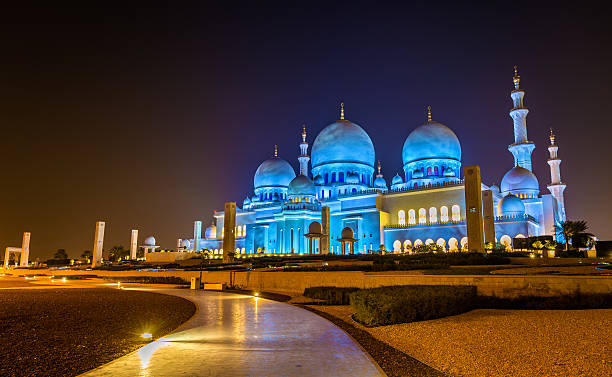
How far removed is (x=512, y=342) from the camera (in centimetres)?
788

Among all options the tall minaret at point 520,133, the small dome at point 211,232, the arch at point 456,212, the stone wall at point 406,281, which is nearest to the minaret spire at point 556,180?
the tall minaret at point 520,133

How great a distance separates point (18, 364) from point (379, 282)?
11678 millimetres

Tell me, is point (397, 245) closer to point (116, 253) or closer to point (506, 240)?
point (506, 240)

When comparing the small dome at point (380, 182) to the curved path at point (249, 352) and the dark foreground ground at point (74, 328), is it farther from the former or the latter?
the curved path at point (249, 352)

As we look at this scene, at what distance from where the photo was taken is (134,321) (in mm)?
10211

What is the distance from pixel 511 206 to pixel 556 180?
45.1ft

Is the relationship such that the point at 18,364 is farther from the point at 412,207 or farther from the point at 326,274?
the point at 412,207

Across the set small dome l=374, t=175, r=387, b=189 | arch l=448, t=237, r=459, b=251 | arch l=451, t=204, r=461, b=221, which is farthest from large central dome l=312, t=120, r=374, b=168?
arch l=448, t=237, r=459, b=251

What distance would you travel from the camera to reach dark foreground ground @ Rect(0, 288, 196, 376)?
21.3ft

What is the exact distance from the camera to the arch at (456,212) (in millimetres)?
47625

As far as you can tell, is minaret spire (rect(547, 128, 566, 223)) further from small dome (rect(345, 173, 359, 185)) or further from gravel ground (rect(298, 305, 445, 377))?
gravel ground (rect(298, 305, 445, 377))

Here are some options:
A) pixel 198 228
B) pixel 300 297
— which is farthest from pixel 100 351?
pixel 198 228

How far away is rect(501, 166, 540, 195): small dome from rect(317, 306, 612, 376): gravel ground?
1641 inches

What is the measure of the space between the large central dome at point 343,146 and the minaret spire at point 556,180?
2276cm
